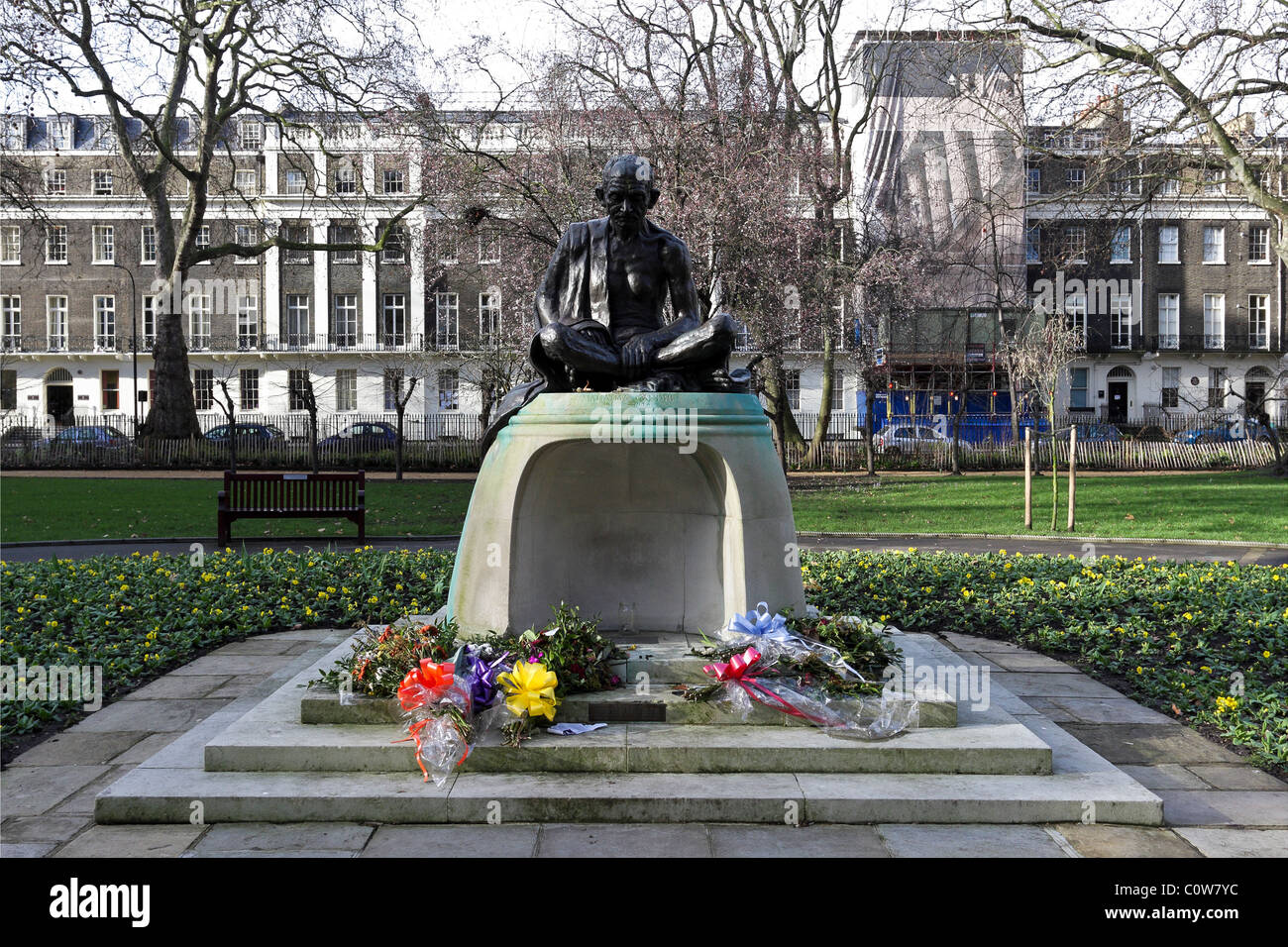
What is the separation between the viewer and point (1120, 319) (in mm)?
53125

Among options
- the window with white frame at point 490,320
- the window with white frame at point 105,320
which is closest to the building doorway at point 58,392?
the window with white frame at point 105,320

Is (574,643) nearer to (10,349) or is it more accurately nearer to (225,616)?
(225,616)

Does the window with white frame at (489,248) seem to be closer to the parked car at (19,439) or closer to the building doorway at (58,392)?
the parked car at (19,439)

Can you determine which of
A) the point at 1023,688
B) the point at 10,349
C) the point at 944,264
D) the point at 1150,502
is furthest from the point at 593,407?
the point at 10,349

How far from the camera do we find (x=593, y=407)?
19.0 feet

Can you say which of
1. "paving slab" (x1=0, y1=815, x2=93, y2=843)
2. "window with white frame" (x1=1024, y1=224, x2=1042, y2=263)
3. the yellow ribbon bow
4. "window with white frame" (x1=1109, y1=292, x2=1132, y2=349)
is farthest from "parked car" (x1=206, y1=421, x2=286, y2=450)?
"window with white frame" (x1=1109, y1=292, x2=1132, y2=349)

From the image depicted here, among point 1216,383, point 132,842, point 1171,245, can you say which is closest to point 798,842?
point 132,842

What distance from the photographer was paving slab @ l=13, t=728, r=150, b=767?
17.2ft

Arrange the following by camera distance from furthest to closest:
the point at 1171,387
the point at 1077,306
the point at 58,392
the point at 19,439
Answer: the point at 58,392 → the point at 1077,306 → the point at 1171,387 → the point at 19,439

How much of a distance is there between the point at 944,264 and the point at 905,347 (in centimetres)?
607

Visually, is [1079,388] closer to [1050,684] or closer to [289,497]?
[289,497]

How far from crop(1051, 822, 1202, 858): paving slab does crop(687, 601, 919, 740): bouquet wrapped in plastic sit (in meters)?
0.92

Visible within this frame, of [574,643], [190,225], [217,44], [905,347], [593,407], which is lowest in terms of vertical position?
[574,643]

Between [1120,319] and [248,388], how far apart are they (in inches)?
1719
